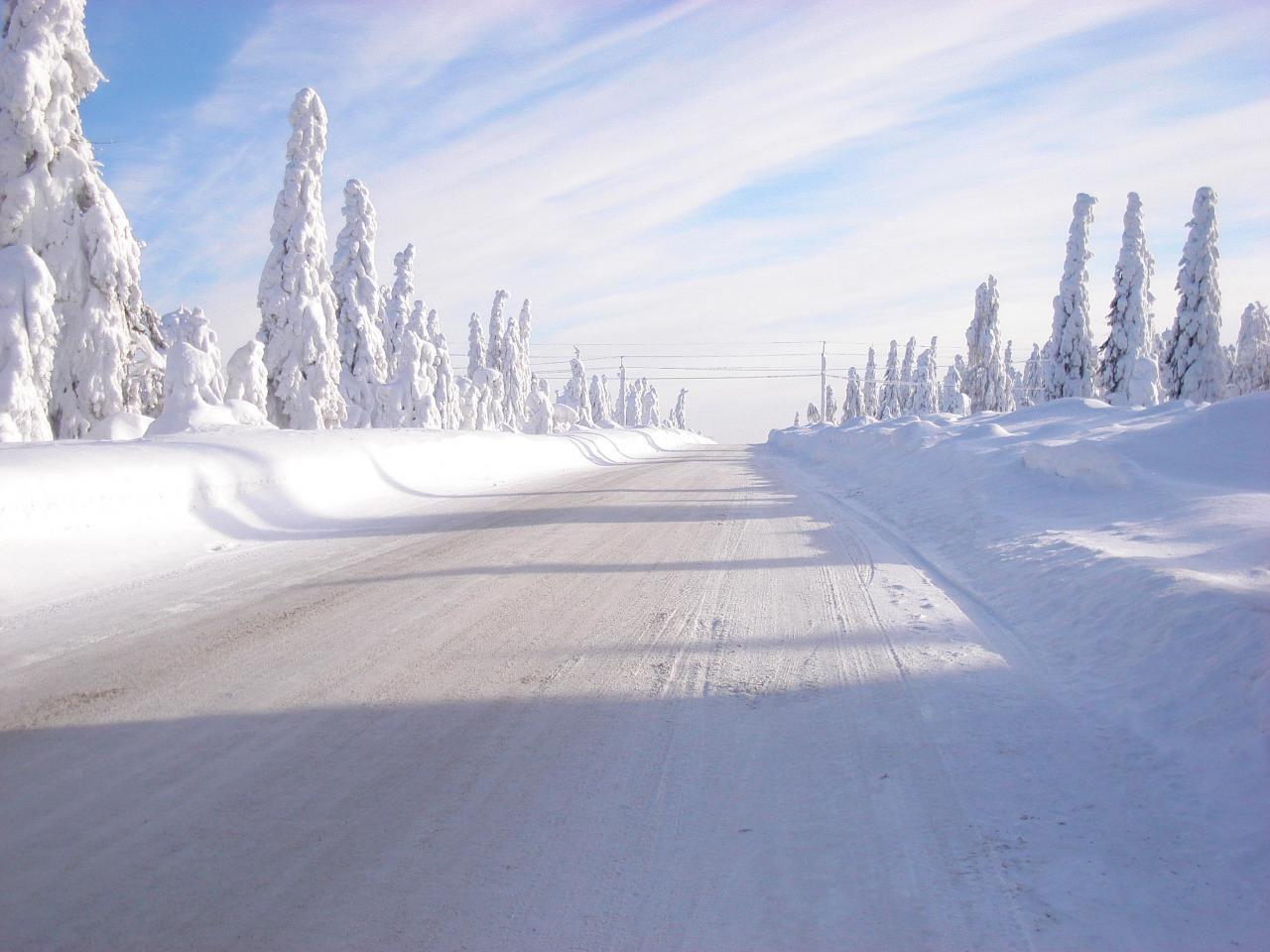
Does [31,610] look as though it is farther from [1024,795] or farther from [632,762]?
[1024,795]

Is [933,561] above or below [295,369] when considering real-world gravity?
below

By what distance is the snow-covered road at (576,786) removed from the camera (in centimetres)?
253

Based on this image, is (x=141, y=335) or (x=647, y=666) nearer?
(x=647, y=666)

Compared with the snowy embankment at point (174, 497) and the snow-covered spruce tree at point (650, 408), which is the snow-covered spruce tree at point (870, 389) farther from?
the snowy embankment at point (174, 497)

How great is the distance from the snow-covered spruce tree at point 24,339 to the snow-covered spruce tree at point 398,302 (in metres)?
29.2

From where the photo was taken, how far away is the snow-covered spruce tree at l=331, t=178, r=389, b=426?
116ft

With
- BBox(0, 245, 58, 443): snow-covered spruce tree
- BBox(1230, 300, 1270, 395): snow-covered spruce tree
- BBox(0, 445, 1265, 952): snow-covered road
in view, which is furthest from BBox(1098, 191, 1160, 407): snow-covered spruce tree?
BBox(0, 245, 58, 443): snow-covered spruce tree

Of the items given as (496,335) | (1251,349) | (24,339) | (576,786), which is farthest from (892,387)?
(576,786)

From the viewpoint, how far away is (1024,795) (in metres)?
3.35

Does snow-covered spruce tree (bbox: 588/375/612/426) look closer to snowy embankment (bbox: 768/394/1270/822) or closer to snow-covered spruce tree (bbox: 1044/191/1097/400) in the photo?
snow-covered spruce tree (bbox: 1044/191/1097/400)

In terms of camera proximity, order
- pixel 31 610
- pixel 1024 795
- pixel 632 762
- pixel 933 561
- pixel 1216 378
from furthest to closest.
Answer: pixel 1216 378 < pixel 933 561 < pixel 31 610 < pixel 632 762 < pixel 1024 795

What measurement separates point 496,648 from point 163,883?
2702 millimetres

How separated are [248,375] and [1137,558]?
85.4ft

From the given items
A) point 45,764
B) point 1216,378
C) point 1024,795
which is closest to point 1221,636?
point 1024,795
